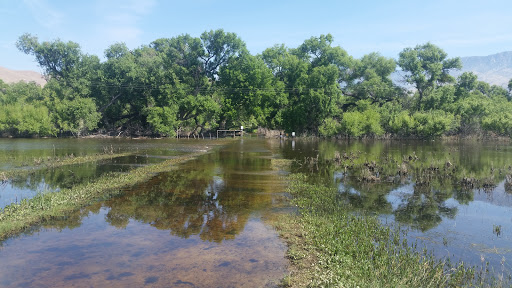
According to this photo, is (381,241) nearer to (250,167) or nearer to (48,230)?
(48,230)

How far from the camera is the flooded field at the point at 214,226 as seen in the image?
30.0ft

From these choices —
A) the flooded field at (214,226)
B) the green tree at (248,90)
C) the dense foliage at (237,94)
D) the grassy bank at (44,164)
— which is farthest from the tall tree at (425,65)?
the grassy bank at (44,164)

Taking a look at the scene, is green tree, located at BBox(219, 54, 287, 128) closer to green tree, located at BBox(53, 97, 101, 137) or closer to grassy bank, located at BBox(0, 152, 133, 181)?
green tree, located at BBox(53, 97, 101, 137)

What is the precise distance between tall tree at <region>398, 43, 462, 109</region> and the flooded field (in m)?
53.5

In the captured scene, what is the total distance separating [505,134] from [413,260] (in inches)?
2839

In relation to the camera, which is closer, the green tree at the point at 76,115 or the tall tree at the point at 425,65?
the green tree at the point at 76,115

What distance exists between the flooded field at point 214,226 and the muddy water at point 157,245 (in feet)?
0.11

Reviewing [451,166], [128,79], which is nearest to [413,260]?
[451,166]

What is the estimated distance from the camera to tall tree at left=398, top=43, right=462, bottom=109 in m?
71.6

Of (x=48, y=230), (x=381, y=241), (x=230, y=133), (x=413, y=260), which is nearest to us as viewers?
(x=413, y=260)

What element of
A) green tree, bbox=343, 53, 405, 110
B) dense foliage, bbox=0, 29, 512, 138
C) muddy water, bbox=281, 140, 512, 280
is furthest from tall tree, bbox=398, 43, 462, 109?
muddy water, bbox=281, 140, 512, 280

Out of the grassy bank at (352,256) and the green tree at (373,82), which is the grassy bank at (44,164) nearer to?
the grassy bank at (352,256)

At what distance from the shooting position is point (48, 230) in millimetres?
12312

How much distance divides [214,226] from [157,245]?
101 inches
